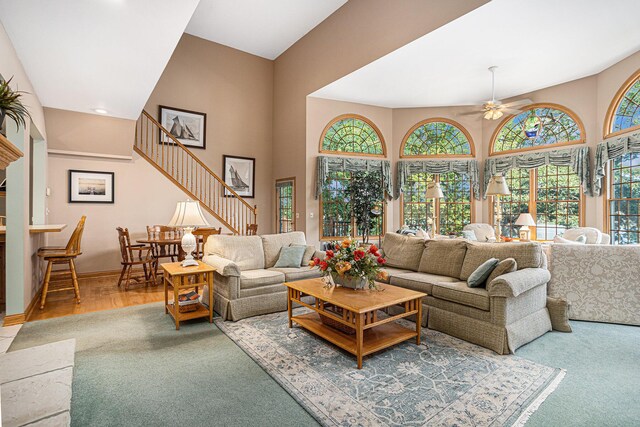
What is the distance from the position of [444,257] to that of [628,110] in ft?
15.9

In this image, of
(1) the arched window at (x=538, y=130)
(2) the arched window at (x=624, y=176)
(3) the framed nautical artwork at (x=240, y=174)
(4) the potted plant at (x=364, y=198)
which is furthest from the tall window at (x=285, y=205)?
(2) the arched window at (x=624, y=176)

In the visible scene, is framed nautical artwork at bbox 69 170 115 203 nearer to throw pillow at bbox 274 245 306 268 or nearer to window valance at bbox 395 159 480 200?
throw pillow at bbox 274 245 306 268

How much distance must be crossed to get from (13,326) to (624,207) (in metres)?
9.15

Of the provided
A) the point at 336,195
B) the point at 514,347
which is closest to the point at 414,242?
the point at 514,347

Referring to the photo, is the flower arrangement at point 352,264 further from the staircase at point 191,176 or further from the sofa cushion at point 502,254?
the staircase at point 191,176

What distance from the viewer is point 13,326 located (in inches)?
136

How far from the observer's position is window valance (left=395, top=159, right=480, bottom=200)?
791 cm

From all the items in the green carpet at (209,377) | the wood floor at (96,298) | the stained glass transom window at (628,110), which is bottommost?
the green carpet at (209,377)

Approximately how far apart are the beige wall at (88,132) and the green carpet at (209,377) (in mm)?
3086

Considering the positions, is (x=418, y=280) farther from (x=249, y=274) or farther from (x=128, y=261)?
(x=128, y=261)

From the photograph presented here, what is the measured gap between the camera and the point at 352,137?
25.6 feet

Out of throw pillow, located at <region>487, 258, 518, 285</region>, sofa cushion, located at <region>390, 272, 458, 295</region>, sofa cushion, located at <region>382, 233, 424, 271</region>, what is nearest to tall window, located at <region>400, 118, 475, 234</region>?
sofa cushion, located at <region>382, 233, 424, 271</region>

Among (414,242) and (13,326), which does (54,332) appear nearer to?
(13,326)

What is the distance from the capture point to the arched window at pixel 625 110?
5.58 m
